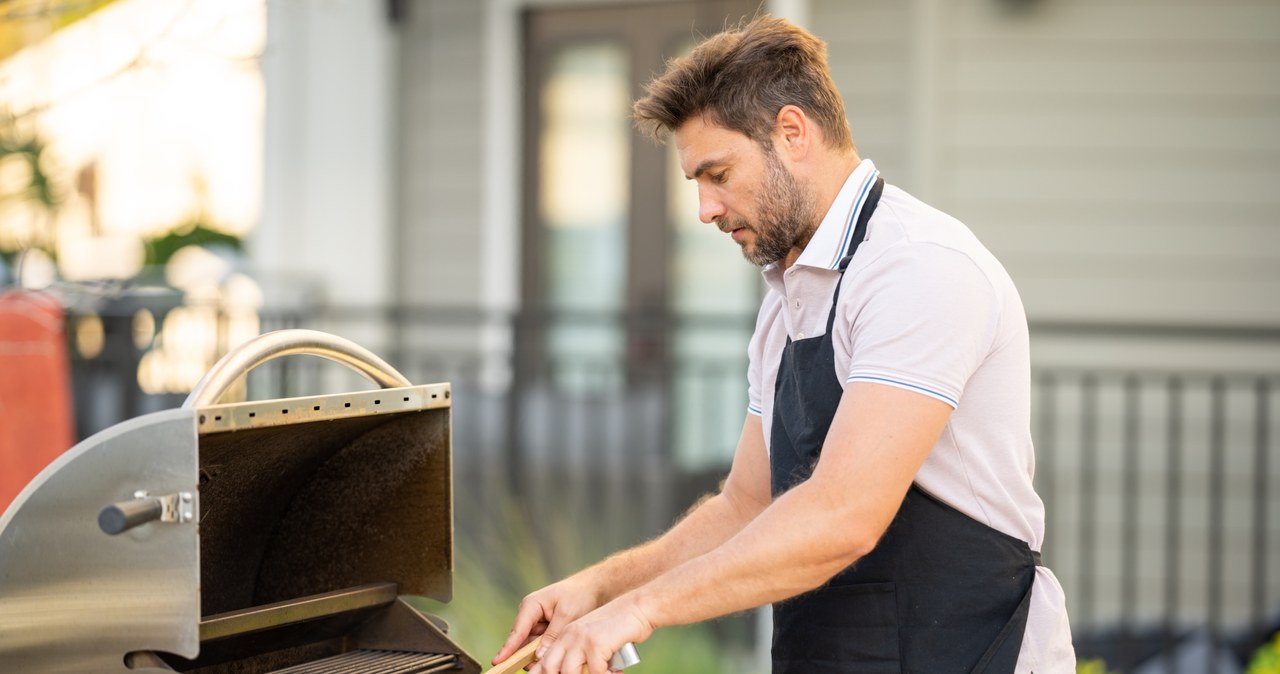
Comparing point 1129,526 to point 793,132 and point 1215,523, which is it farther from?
point 793,132

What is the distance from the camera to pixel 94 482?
1688mm

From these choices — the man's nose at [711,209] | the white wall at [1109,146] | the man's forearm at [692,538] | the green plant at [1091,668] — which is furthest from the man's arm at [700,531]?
the white wall at [1109,146]

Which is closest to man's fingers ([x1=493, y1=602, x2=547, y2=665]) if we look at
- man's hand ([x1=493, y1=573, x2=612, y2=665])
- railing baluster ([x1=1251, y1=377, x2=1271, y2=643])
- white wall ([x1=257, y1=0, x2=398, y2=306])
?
man's hand ([x1=493, y1=573, x2=612, y2=665])

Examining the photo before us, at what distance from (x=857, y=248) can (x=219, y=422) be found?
0.96m

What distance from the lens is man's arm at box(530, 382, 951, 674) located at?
1877mm

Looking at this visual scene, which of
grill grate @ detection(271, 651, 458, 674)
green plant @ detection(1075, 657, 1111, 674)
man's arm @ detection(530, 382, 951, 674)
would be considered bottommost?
green plant @ detection(1075, 657, 1111, 674)

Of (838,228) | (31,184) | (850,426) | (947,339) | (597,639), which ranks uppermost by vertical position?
(31,184)

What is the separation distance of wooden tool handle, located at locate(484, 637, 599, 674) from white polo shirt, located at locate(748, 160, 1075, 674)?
604 mm

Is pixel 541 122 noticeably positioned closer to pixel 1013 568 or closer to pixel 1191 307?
pixel 1191 307

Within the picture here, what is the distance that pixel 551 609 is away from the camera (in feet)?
7.38

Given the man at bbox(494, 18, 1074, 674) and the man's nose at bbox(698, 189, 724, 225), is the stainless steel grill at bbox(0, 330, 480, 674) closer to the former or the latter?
the man at bbox(494, 18, 1074, 674)

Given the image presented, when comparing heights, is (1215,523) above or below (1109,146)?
below

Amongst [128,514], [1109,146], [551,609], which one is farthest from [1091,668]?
[128,514]

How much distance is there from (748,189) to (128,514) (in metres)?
1.05
